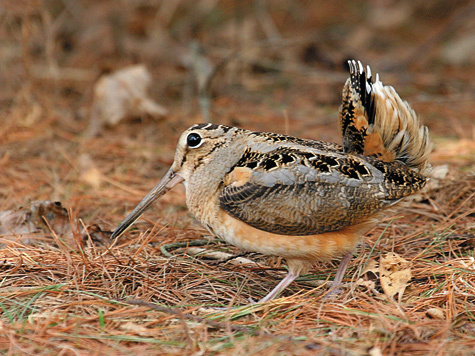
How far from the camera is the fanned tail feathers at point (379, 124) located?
12.0ft

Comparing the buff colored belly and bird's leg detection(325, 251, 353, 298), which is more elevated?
the buff colored belly

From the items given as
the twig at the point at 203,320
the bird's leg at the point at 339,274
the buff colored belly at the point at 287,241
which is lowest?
the twig at the point at 203,320

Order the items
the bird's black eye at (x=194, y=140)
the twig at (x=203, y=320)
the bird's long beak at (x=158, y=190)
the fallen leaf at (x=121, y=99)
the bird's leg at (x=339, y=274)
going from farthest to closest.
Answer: the fallen leaf at (x=121, y=99)
the bird's long beak at (x=158, y=190)
the bird's black eye at (x=194, y=140)
the bird's leg at (x=339, y=274)
the twig at (x=203, y=320)

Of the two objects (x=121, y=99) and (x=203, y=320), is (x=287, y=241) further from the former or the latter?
(x=121, y=99)

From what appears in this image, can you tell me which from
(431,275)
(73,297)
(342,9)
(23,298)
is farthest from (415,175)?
(342,9)

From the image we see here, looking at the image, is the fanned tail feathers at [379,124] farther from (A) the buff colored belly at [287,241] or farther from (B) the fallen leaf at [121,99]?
(B) the fallen leaf at [121,99]

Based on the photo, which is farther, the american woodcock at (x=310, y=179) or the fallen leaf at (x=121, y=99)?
the fallen leaf at (x=121, y=99)

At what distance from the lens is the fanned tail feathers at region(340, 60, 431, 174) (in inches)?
144

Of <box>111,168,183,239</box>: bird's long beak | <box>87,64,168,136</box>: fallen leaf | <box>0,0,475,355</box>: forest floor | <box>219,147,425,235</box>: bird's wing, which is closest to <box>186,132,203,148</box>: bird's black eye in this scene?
<box>111,168,183,239</box>: bird's long beak

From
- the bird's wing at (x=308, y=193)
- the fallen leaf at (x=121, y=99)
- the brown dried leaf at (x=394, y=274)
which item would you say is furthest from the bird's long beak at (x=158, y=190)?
the fallen leaf at (x=121, y=99)

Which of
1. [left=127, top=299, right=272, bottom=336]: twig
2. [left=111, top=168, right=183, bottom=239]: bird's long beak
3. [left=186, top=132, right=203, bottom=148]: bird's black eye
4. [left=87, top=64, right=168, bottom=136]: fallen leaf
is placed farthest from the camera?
[left=87, top=64, right=168, bottom=136]: fallen leaf

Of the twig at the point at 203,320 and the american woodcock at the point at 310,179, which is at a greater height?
the american woodcock at the point at 310,179

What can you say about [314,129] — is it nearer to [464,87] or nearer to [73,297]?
[464,87]

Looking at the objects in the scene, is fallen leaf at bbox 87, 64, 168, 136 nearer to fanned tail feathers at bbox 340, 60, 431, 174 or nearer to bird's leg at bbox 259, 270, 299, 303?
fanned tail feathers at bbox 340, 60, 431, 174
